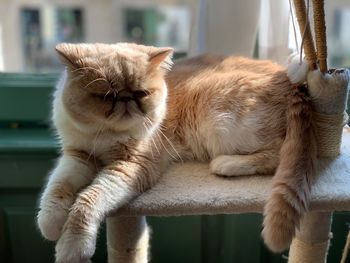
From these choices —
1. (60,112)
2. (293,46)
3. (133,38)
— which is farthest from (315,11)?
(133,38)

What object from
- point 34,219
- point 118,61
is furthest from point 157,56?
point 34,219

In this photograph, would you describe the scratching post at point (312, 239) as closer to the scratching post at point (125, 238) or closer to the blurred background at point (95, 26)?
the scratching post at point (125, 238)

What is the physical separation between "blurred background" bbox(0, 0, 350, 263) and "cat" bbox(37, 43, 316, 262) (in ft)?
1.08

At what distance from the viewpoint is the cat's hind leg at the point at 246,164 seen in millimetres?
1062

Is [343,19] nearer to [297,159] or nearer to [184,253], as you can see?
[297,159]

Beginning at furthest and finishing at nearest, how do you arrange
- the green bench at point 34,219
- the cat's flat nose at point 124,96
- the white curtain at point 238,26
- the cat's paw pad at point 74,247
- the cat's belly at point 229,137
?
the green bench at point 34,219, the white curtain at point 238,26, the cat's belly at point 229,137, the cat's flat nose at point 124,96, the cat's paw pad at point 74,247

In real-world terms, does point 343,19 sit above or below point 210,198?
above

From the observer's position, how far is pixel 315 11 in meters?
1.01

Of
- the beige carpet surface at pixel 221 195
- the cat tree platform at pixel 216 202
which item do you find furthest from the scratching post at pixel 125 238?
the beige carpet surface at pixel 221 195

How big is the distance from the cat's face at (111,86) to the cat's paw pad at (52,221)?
0.19m

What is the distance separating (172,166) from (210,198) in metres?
0.19

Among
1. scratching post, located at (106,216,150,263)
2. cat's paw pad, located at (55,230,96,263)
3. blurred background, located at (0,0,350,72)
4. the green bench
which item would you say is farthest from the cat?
the green bench

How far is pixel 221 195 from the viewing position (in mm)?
983

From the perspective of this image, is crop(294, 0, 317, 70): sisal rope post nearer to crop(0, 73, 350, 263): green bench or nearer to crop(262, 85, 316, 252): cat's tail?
crop(262, 85, 316, 252): cat's tail
